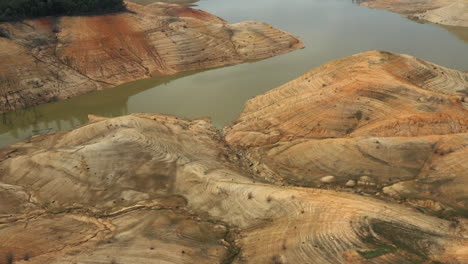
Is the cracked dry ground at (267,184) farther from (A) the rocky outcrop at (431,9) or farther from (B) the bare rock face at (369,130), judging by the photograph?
(A) the rocky outcrop at (431,9)

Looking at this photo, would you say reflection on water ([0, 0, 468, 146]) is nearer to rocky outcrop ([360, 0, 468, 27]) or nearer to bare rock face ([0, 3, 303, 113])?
bare rock face ([0, 3, 303, 113])

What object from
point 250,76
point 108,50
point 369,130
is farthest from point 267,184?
point 108,50

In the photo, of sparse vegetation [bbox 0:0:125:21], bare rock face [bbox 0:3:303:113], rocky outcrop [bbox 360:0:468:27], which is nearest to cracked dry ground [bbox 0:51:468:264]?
bare rock face [bbox 0:3:303:113]

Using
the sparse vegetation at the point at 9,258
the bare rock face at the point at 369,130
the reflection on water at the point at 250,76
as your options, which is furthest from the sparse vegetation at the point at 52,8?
the sparse vegetation at the point at 9,258

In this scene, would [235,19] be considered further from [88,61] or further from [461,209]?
[461,209]

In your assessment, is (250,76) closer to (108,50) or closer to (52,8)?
(108,50)

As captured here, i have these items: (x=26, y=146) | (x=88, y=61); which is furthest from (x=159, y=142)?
(x=88, y=61)
